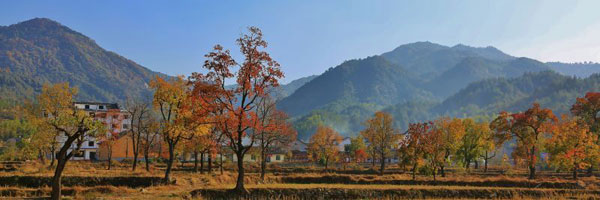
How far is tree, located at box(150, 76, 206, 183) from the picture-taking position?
1454 inches

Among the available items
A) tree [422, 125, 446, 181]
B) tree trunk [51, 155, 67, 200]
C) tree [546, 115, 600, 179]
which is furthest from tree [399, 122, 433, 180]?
tree trunk [51, 155, 67, 200]

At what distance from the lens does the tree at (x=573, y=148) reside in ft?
169

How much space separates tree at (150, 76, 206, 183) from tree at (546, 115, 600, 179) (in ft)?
142

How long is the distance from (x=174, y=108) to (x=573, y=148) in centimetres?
4716

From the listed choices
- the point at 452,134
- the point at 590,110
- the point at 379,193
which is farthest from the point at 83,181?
the point at 590,110

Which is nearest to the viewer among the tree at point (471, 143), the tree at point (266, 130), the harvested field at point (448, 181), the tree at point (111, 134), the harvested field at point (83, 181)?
the harvested field at point (83, 181)

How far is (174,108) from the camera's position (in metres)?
39.6

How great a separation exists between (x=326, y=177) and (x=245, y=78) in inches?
966

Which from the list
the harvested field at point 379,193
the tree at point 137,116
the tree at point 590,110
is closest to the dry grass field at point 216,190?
the harvested field at point 379,193

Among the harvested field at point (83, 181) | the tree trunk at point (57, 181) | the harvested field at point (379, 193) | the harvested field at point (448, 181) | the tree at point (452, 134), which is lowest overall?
the harvested field at point (448, 181)

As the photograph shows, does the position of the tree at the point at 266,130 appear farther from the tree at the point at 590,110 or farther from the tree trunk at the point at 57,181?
the tree at the point at 590,110

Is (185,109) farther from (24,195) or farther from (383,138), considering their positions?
(383,138)

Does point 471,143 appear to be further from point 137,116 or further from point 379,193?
point 137,116

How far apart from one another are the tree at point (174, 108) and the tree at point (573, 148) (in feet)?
142
